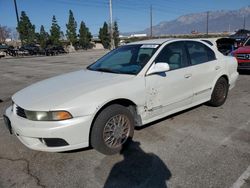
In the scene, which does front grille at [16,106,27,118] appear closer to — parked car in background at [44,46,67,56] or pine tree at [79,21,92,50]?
parked car in background at [44,46,67,56]

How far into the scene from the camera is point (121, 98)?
3348mm

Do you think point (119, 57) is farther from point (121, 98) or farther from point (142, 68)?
point (121, 98)

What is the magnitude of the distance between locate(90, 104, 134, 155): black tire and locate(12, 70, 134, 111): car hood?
0.37 m

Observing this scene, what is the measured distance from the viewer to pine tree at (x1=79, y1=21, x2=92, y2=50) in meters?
59.1

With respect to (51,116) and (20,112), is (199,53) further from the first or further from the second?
(20,112)

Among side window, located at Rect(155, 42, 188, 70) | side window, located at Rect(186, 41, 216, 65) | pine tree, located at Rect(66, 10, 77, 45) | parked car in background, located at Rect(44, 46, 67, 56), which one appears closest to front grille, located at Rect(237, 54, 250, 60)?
side window, located at Rect(186, 41, 216, 65)

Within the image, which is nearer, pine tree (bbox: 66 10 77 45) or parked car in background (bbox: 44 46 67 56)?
parked car in background (bbox: 44 46 67 56)

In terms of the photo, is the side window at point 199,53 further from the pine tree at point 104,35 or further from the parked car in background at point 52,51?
the pine tree at point 104,35

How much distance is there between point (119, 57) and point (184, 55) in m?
1.16

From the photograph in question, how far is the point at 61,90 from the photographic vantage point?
10.9 ft

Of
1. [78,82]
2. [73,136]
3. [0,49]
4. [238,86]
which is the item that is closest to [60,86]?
[78,82]

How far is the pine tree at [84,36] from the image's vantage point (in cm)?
5909

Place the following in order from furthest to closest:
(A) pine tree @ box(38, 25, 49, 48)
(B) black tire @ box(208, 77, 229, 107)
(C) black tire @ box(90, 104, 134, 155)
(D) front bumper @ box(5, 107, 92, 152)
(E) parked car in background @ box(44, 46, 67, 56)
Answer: (A) pine tree @ box(38, 25, 49, 48), (E) parked car in background @ box(44, 46, 67, 56), (B) black tire @ box(208, 77, 229, 107), (C) black tire @ box(90, 104, 134, 155), (D) front bumper @ box(5, 107, 92, 152)

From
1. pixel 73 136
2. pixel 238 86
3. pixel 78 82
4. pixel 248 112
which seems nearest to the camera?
pixel 73 136
